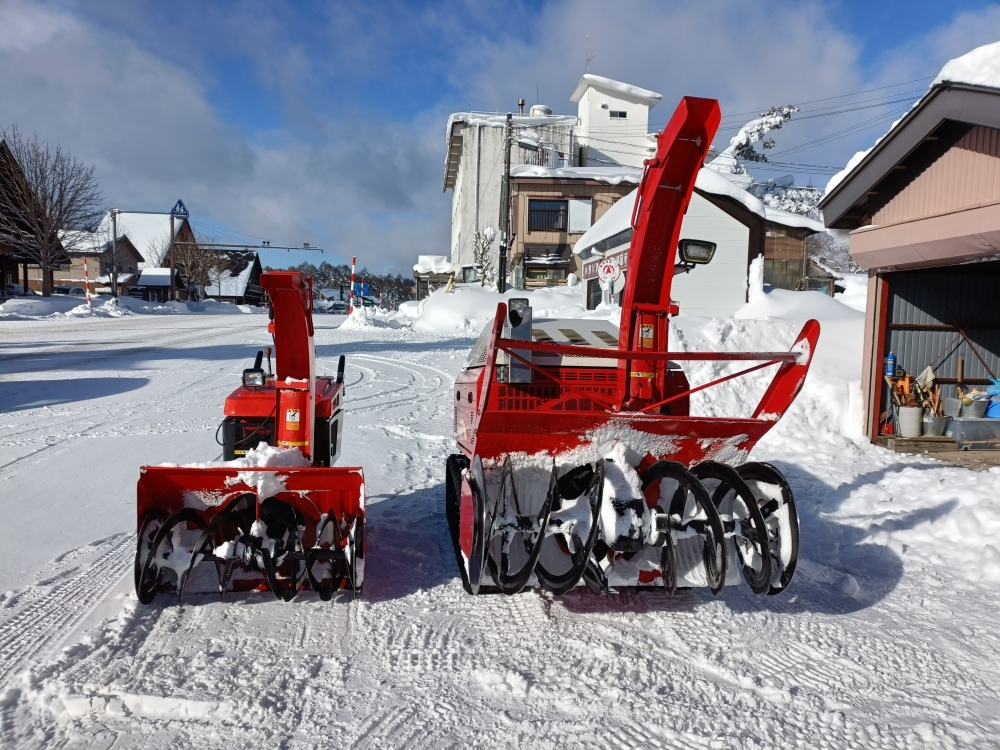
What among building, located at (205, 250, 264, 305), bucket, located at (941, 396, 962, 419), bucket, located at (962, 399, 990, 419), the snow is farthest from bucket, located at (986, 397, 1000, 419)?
building, located at (205, 250, 264, 305)

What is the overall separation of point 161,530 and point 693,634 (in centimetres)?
308

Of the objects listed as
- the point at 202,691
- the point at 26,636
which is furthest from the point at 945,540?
the point at 26,636

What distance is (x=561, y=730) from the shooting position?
2.91 m

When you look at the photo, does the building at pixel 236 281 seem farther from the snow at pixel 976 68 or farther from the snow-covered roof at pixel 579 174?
the snow at pixel 976 68

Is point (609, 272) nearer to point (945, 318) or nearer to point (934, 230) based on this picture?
point (945, 318)

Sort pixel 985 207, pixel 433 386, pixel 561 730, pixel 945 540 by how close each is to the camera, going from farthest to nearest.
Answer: pixel 433 386 → pixel 985 207 → pixel 945 540 → pixel 561 730

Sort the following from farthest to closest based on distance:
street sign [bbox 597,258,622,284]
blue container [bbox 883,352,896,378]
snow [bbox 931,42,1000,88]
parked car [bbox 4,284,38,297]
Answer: parked car [bbox 4,284,38,297] → street sign [bbox 597,258,622,284] → blue container [bbox 883,352,896,378] → snow [bbox 931,42,1000,88]

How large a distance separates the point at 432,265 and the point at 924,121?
44.3 meters

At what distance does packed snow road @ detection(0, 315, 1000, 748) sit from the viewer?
115 inches

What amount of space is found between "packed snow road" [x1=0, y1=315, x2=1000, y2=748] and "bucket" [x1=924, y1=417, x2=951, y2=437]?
271cm

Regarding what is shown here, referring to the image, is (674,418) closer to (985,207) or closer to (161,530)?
(161,530)

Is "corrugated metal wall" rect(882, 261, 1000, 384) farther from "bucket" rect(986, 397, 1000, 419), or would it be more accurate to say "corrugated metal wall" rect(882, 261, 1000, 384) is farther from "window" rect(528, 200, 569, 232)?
"window" rect(528, 200, 569, 232)

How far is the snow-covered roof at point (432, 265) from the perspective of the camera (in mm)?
48938

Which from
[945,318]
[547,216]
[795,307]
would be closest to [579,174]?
[547,216]
